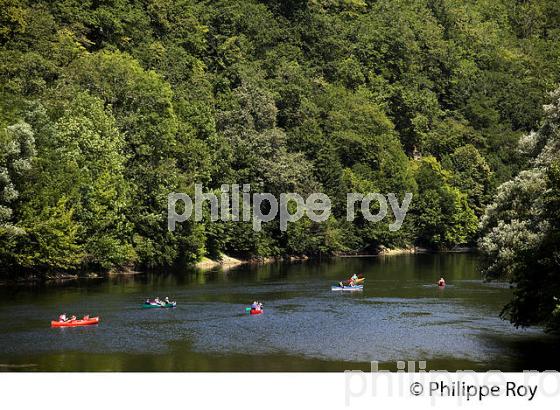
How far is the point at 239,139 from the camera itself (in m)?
122

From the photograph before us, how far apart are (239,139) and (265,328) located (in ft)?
199

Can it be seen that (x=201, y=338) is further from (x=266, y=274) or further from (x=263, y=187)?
(x=263, y=187)

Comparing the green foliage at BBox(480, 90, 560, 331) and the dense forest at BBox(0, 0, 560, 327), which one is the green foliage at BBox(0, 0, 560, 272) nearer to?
the dense forest at BBox(0, 0, 560, 327)

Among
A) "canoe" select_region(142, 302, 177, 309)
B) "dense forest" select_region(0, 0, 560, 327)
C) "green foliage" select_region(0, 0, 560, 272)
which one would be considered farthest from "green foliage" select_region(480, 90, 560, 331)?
"canoe" select_region(142, 302, 177, 309)

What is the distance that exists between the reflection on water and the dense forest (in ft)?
13.6

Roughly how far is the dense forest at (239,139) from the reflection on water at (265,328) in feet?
13.6

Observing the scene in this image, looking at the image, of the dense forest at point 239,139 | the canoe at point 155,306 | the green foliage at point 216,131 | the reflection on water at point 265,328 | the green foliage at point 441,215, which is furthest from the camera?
the green foliage at point 441,215

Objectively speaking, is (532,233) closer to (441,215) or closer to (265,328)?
(265,328)

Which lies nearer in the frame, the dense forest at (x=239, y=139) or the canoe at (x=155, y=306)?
the canoe at (x=155, y=306)

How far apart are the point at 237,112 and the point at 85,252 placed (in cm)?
4164

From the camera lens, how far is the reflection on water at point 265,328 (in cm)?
5147

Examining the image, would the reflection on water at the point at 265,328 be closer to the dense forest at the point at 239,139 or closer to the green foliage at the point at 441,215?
the dense forest at the point at 239,139

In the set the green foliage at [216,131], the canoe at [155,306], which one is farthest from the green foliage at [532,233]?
the canoe at [155,306]

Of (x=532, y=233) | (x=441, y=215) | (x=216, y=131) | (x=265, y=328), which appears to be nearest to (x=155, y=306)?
(x=265, y=328)
